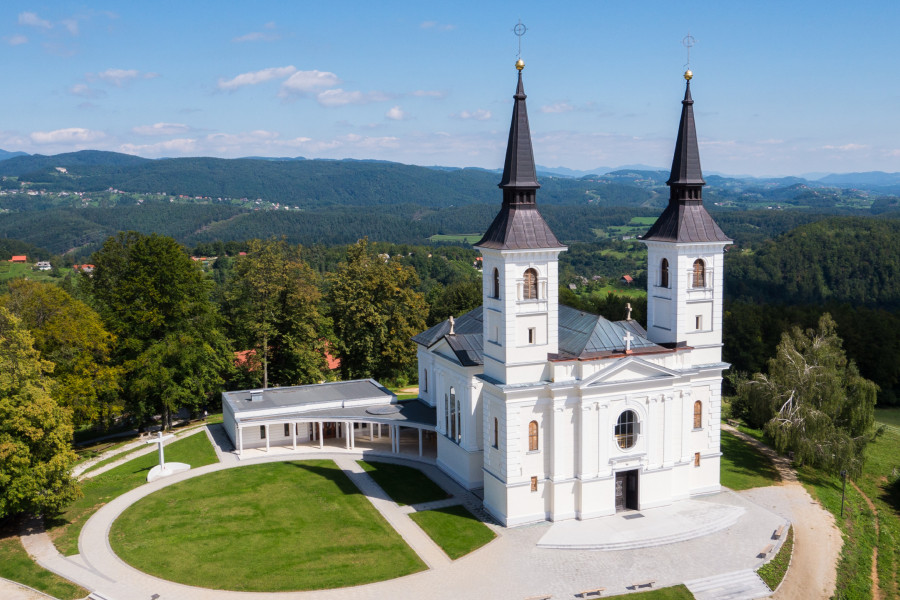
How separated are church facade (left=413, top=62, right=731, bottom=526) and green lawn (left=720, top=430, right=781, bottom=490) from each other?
2.59 m

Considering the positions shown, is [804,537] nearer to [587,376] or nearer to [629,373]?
[629,373]

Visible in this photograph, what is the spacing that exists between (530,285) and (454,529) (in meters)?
10.2

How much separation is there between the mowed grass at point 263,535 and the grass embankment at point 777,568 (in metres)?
12.1

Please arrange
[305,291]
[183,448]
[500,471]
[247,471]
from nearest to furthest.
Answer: [500,471] < [247,471] < [183,448] < [305,291]

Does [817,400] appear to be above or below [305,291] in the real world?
below

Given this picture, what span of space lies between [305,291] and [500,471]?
2159cm

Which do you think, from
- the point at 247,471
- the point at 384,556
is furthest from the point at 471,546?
the point at 247,471

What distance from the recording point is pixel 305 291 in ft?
150

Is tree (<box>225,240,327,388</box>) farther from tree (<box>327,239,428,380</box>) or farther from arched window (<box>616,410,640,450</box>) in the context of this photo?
arched window (<box>616,410,640,450</box>)

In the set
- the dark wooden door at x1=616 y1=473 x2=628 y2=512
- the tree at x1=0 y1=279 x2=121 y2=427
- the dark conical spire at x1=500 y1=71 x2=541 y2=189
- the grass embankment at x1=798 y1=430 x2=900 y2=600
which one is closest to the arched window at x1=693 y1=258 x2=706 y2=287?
the dark conical spire at x1=500 y1=71 x2=541 y2=189

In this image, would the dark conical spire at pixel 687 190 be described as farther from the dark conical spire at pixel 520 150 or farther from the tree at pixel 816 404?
the tree at pixel 816 404

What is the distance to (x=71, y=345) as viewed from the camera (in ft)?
124

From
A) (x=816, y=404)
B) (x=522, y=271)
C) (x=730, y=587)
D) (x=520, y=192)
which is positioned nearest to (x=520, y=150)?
(x=520, y=192)

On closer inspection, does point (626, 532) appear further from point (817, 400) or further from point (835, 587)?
point (817, 400)
